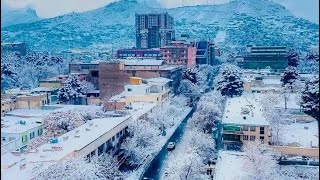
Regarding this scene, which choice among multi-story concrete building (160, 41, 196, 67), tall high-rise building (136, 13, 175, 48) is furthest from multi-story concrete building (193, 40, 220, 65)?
tall high-rise building (136, 13, 175, 48)

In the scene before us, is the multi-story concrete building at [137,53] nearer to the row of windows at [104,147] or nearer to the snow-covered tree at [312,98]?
the snow-covered tree at [312,98]

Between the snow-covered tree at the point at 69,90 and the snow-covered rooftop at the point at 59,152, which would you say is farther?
the snow-covered tree at the point at 69,90

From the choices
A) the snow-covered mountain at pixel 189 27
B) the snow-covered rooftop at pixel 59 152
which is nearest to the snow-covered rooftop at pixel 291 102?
the snow-covered rooftop at pixel 59 152

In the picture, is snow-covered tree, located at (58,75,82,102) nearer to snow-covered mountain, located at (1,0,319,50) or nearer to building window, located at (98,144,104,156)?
building window, located at (98,144,104,156)

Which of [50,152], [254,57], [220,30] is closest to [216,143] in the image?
[50,152]

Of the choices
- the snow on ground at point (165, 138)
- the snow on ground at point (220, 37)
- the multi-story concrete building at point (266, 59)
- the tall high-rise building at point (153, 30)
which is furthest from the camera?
the snow on ground at point (220, 37)

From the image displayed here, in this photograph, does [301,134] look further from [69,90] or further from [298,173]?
[69,90]

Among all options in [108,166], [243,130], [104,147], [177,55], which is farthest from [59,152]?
[177,55]
